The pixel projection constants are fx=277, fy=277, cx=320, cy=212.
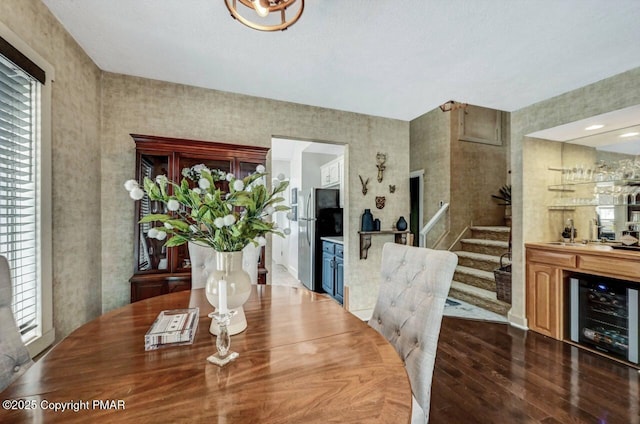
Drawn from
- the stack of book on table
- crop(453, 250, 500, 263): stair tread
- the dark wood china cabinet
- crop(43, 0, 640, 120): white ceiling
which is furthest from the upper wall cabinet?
the stack of book on table

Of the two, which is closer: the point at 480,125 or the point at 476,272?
the point at 476,272

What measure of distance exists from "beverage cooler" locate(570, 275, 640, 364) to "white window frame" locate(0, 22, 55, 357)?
4281mm

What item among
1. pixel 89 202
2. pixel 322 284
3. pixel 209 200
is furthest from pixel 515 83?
pixel 89 202

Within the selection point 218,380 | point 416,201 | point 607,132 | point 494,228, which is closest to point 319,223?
point 416,201

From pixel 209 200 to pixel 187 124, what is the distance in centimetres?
204

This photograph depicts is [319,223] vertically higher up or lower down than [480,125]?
lower down

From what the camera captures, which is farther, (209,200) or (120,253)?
(120,253)

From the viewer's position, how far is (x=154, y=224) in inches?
102

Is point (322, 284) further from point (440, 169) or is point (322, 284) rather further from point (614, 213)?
point (614, 213)

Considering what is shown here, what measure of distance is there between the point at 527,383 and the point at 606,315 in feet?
3.77

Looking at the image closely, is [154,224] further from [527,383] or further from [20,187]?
[527,383]

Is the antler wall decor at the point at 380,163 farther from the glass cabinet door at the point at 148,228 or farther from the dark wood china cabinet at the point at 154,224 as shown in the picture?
the glass cabinet door at the point at 148,228

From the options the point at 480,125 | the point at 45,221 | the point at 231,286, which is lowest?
the point at 231,286

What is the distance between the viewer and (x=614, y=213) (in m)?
2.84
